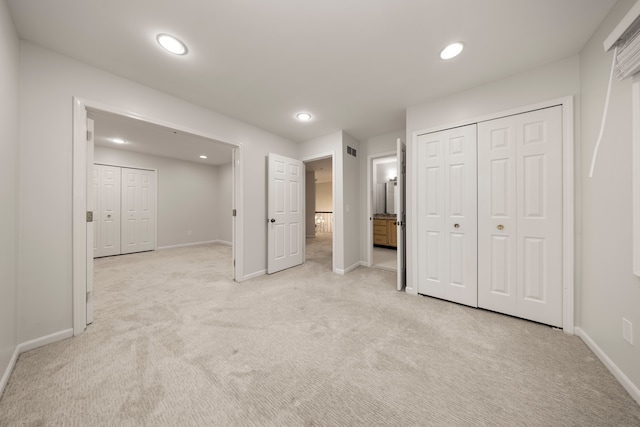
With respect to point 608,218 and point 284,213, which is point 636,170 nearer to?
point 608,218

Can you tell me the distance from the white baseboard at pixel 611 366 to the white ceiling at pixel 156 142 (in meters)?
4.19

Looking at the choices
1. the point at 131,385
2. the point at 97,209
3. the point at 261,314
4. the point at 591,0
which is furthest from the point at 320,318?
the point at 97,209

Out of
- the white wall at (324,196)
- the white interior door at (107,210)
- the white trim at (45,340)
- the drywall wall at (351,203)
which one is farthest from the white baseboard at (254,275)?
the white wall at (324,196)

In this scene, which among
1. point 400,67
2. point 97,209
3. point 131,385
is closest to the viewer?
point 131,385

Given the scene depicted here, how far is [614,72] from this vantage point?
144 centimetres

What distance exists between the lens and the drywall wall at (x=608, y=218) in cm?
134

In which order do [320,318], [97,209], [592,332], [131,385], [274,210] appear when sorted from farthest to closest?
[97,209] < [274,210] < [320,318] < [592,332] < [131,385]

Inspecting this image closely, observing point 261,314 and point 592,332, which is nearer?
point 592,332

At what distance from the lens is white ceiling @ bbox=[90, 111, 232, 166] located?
3627mm

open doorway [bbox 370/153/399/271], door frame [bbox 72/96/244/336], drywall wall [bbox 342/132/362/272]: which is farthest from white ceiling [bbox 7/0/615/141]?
open doorway [bbox 370/153/399/271]

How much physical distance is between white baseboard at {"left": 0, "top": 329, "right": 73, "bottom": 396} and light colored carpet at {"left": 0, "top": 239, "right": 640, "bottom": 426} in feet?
0.13

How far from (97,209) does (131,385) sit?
5200 mm

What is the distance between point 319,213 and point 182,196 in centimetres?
543

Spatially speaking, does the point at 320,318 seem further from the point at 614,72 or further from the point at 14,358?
the point at 614,72
